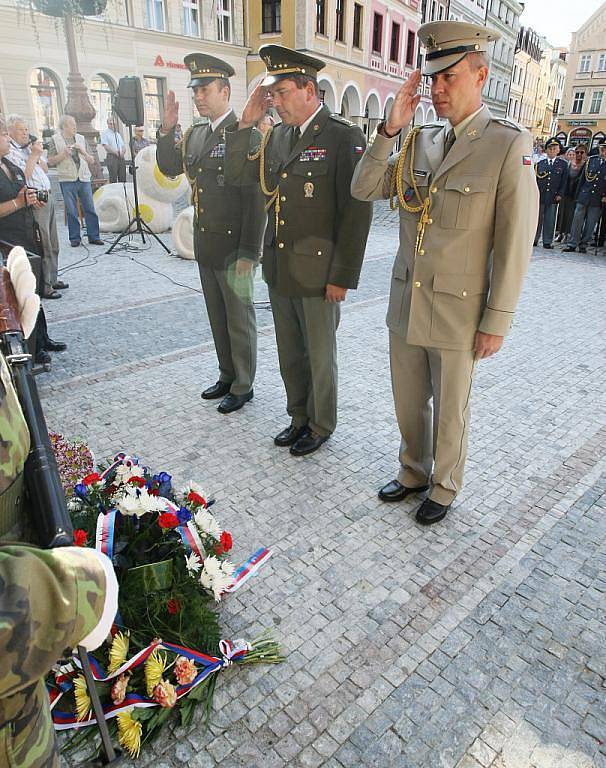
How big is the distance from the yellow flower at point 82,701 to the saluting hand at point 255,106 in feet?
9.76

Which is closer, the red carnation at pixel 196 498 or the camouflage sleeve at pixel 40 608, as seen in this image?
the camouflage sleeve at pixel 40 608

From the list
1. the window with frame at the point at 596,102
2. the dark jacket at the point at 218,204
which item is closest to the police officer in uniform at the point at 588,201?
the dark jacket at the point at 218,204

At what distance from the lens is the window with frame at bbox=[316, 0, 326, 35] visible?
23.5m

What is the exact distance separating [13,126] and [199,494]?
21.7 feet

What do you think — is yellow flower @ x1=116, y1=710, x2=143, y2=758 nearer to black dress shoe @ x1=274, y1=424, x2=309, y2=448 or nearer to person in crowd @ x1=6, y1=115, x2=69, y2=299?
black dress shoe @ x1=274, y1=424, x2=309, y2=448

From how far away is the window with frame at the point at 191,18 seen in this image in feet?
67.2

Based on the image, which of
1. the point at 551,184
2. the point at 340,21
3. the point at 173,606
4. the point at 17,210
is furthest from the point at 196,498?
the point at 340,21

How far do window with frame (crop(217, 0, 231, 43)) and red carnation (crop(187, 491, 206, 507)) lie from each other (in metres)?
24.2

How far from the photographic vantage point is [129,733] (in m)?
1.75

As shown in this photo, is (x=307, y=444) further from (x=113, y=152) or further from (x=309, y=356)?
(x=113, y=152)

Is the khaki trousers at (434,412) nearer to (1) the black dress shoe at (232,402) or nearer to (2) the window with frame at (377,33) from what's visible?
(1) the black dress shoe at (232,402)

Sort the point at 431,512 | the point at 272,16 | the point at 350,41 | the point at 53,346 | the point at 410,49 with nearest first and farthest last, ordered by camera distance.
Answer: the point at 431,512 < the point at 53,346 < the point at 272,16 < the point at 350,41 < the point at 410,49

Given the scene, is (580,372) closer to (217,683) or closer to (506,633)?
(506,633)

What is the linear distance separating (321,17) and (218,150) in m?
24.5
